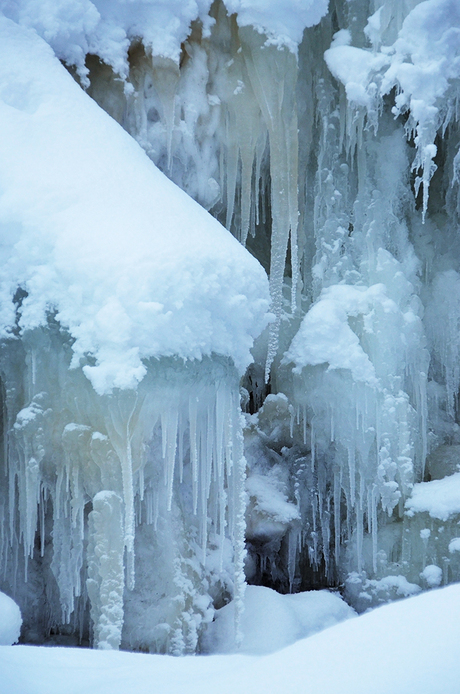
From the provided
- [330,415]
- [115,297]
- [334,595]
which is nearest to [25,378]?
[115,297]

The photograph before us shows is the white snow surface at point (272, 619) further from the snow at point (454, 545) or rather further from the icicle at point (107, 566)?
the icicle at point (107, 566)

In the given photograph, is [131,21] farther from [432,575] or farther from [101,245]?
[432,575]

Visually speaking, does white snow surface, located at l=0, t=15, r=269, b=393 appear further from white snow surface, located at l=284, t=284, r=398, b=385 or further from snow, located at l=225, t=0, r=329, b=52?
white snow surface, located at l=284, t=284, r=398, b=385

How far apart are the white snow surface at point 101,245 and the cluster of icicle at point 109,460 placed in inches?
5.9

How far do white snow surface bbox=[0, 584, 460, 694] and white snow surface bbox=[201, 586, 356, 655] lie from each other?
256 cm

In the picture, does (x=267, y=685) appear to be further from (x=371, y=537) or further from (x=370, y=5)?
(x=370, y=5)

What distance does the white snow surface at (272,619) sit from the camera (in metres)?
4.58

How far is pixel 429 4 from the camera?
474 cm

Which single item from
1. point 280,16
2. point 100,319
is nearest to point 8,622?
point 100,319

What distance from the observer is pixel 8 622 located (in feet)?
9.61

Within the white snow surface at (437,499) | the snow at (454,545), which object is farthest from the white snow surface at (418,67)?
the snow at (454,545)

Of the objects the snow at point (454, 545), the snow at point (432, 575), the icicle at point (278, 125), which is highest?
the icicle at point (278, 125)

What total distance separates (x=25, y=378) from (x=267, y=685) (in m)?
2.42

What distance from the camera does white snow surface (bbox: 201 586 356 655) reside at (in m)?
4.58
